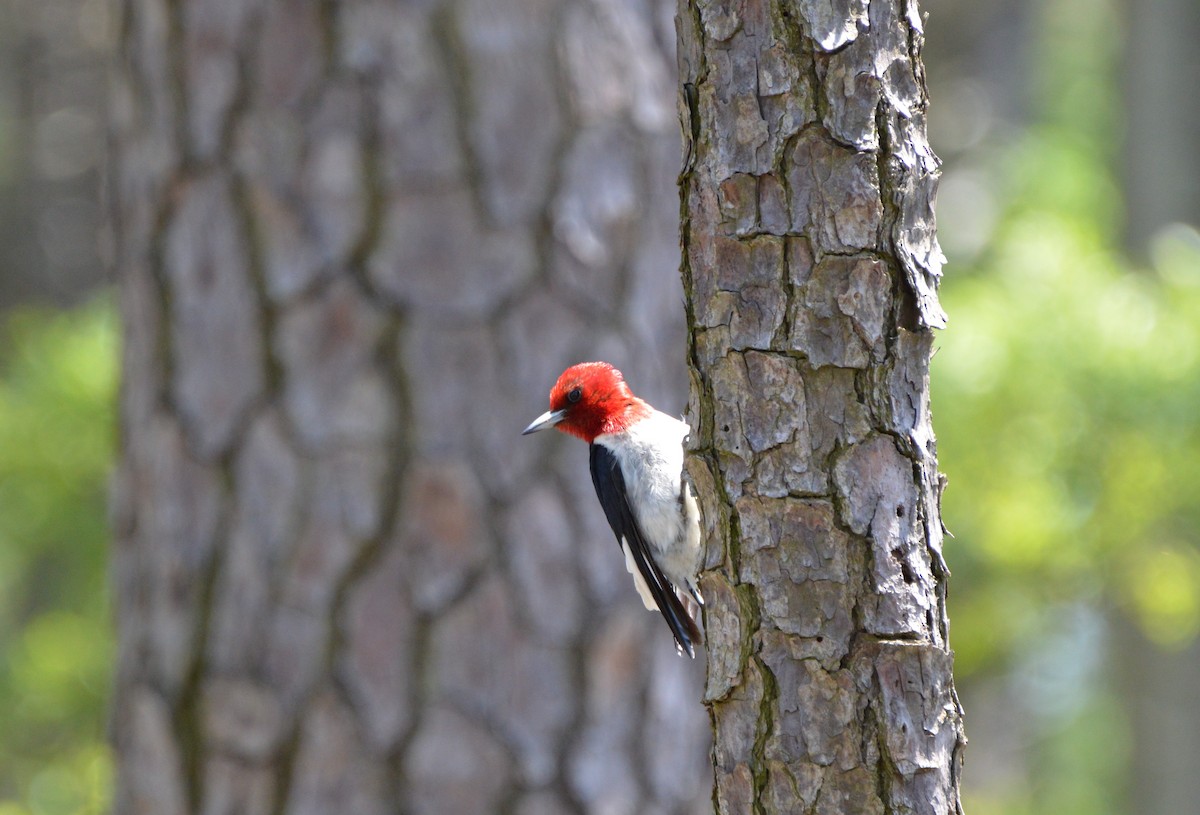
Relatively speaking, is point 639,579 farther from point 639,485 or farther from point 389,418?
point 389,418

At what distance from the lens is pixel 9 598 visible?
7.82m

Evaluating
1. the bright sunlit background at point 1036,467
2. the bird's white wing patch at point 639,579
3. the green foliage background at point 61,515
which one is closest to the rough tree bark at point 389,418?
the bird's white wing patch at point 639,579

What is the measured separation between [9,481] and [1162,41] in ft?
19.8

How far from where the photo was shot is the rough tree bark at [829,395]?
1.32m

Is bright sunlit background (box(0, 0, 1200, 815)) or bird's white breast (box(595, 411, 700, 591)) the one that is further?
bright sunlit background (box(0, 0, 1200, 815))

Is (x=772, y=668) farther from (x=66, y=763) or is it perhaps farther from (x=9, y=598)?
(x=9, y=598)

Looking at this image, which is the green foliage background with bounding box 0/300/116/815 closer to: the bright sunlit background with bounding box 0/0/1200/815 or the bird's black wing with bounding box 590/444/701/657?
the bright sunlit background with bounding box 0/0/1200/815

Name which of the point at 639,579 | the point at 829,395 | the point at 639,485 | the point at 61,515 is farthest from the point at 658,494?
the point at 61,515

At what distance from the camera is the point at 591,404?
2900 mm

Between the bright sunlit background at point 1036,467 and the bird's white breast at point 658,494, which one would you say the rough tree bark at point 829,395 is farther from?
the bright sunlit background at point 1036,467

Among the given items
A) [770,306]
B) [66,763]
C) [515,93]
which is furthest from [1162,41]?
[66,763]

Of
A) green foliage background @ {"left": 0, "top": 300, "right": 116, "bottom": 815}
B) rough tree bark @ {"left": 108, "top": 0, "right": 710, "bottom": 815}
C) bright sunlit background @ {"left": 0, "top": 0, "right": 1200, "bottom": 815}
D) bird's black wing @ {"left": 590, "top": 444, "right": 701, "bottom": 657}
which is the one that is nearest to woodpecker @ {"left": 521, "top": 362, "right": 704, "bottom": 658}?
bird's black wing @ {"left": 590, "top": 444, "right": 701, "bottom": 657}

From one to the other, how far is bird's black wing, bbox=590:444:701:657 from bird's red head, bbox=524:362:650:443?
69 mm

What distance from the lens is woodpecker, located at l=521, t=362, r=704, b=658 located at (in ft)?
9.46
